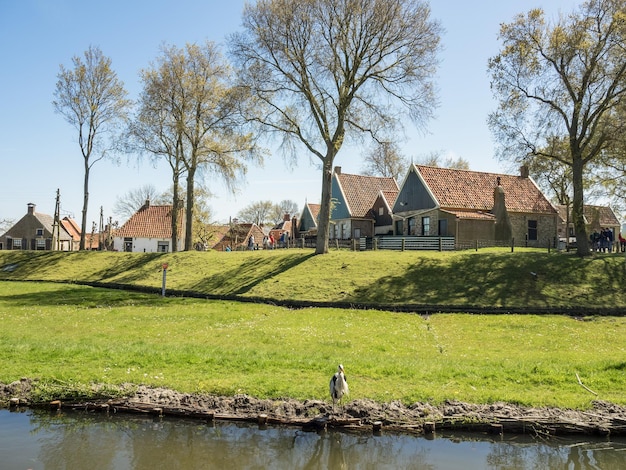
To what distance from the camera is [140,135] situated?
4631 centimetres

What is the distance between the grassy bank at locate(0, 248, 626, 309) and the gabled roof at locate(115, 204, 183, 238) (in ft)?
114

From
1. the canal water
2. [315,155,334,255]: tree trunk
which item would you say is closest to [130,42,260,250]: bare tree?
[315,155,334,255]: tree trunk

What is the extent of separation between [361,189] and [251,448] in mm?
54474

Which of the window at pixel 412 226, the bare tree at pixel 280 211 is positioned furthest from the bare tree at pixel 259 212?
the window at pixel 412 226

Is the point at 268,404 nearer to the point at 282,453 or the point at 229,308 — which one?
the point at 282,453

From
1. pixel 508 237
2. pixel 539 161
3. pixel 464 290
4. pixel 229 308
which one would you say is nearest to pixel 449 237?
pixel 508 237

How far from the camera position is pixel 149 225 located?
76562mm

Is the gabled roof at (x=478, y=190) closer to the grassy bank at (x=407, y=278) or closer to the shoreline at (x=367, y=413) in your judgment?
the grassy bank at (x=407, y=278)

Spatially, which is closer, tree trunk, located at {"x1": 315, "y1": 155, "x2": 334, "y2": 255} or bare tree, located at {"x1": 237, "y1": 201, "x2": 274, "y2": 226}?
tree trunk, located at {"x1": 315, "y1": 155, "x2": 334, "y2": 255}

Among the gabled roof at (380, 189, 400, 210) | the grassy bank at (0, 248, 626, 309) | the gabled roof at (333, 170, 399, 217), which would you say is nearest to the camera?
the grassy bank at (0, 248, 626, 309)

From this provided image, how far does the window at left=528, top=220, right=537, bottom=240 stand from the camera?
161 ft

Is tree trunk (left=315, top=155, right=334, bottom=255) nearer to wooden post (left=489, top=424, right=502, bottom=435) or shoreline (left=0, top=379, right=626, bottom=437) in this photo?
shoreline (left=0, top=379, right=626, bottom=437)

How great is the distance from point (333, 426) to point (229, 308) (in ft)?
54.1

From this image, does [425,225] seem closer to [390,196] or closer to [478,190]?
[478,190]
